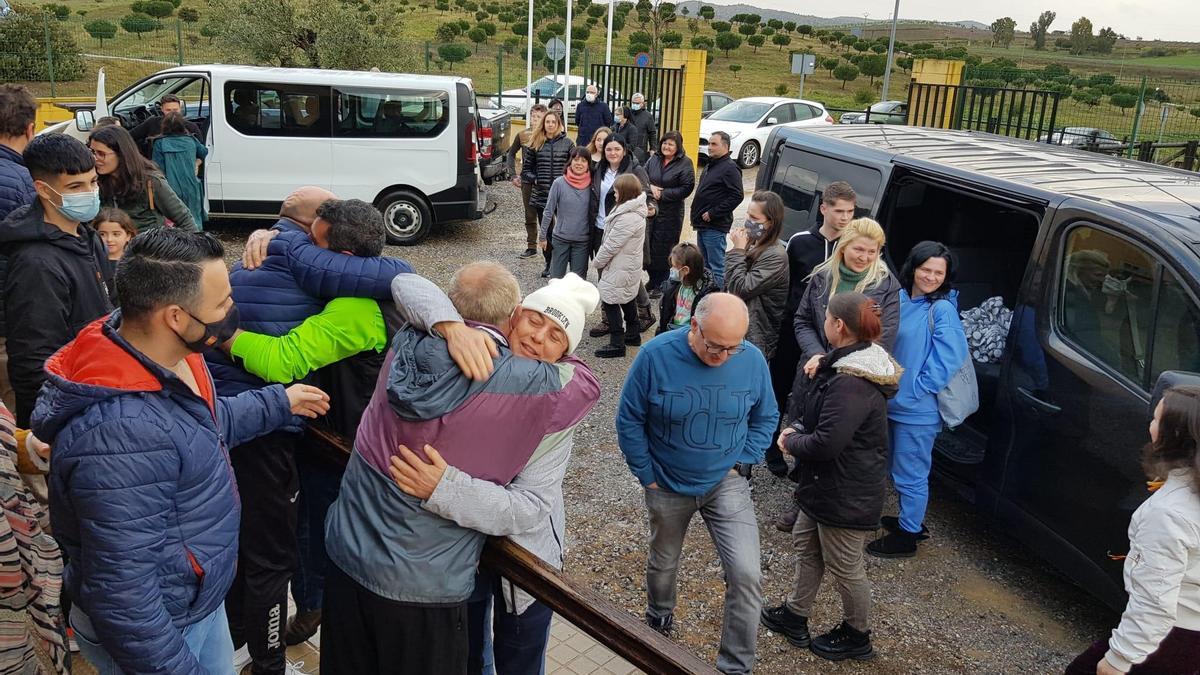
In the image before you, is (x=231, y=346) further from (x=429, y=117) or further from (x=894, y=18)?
(x=894, y=18)

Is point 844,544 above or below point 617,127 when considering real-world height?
below

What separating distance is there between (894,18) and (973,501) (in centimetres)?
2022

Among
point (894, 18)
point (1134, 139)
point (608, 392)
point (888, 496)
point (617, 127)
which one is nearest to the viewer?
point (888, 496)

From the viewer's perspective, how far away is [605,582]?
443 centimetres

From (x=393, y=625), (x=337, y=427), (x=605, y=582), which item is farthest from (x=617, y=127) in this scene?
(x=393, y=625)

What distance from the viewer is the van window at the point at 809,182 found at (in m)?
5.75

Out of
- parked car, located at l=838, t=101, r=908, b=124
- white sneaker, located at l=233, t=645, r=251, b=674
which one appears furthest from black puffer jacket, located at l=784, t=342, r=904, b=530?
parked car, located at l=838, t=101, r=908, b=124

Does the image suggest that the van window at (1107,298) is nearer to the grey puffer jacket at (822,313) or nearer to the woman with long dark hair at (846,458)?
the grey puffer jacket at (822,313)

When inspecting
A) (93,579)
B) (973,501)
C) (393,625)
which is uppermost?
(93,579)

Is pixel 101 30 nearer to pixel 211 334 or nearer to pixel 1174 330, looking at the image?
pixel 211 334

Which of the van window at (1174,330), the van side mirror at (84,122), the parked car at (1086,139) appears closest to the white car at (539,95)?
the parked car at (1086,139)

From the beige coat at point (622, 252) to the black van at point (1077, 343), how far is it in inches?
81.5

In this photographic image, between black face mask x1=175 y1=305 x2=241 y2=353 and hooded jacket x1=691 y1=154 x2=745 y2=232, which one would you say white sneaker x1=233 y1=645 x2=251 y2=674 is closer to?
black face mask x1=175 y1=305 x2=241 y2=353

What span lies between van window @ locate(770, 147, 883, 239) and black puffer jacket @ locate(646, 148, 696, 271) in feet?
6.16
